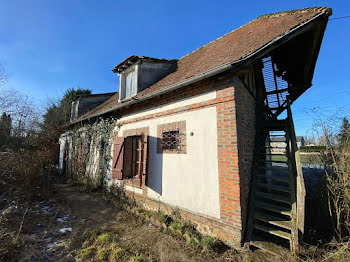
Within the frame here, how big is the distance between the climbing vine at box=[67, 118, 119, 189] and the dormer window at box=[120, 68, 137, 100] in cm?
136

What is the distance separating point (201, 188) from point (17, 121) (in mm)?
14937

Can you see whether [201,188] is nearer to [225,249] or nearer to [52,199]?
[225,249]

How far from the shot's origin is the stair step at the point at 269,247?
316 cm

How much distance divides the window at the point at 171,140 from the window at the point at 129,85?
126 inches

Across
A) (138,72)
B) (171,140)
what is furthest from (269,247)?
(138,72)

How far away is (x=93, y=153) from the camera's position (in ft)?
27.3

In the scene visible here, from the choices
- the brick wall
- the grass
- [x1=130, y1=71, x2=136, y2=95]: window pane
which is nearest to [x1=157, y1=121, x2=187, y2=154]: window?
the brick wall

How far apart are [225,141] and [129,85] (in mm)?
5661

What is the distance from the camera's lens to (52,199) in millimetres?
6348

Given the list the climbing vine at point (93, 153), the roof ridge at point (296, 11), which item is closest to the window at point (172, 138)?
the climbing vine at point (93, 153)

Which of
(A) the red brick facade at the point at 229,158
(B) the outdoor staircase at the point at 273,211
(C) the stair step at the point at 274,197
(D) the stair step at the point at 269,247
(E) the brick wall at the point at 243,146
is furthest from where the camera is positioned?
(C) the stair step at the point at 274,197

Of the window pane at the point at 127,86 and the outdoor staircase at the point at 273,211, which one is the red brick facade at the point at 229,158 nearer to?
the outdoor staircase at the point at 273,211

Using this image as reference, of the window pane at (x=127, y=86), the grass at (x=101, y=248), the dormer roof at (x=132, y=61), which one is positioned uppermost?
the dormer roof at (x=132, y=61)

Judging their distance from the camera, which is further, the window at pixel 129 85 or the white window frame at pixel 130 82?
the window at pixel 129 85
